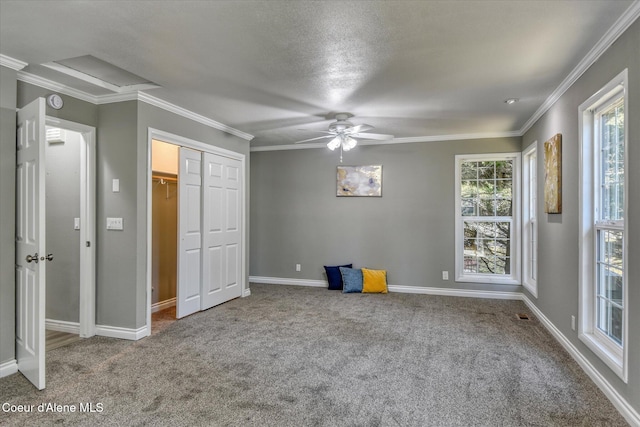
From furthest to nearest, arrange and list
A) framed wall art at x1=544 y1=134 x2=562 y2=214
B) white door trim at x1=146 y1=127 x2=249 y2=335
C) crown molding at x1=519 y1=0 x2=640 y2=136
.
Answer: white door trim at x1=146 y1=127 x2=249 y2=335 → framed wall art at x1=544 y1=134 x2=562 y2=214 → crown molding at x1=519 y1=0 x2=640 y2=136

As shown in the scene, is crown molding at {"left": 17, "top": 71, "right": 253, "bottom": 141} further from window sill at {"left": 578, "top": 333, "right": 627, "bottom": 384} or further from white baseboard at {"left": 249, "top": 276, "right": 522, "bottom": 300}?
window sill at {"left": 578, "top": 333, "right": 627, "bottom": 384}

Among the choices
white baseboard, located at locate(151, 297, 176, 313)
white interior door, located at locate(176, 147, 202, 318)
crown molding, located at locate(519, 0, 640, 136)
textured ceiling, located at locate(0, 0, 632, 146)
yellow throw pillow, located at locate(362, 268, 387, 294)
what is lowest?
white baseboard, located at locate(151, 297, 176, 313)

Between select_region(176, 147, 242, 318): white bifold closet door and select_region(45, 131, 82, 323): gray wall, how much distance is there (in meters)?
0.98

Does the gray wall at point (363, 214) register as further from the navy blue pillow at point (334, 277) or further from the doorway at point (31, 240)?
the doorway at point (31, 240)

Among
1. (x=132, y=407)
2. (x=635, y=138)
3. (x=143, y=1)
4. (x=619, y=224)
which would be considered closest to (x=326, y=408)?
(x=132, y=407)

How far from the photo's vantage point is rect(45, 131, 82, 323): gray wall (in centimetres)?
364

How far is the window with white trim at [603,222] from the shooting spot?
7.93 ft

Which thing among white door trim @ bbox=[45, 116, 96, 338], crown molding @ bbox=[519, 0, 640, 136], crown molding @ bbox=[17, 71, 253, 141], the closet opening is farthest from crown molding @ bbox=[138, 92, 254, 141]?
crown molding @ bbox=[519, 0, 640, 136]

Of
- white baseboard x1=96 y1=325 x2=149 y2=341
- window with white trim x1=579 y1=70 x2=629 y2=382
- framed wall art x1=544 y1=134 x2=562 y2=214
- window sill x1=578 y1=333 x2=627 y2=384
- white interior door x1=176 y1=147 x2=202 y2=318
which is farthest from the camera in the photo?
white interior door x1=176 y1=147 x2=202 y2=318

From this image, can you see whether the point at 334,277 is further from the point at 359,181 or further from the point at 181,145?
the point at 181,145

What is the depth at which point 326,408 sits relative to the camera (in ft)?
7.34

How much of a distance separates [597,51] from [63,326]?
5.16 m

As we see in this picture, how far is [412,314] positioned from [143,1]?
12.8 ft

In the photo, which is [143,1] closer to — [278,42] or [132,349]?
[278,42]
